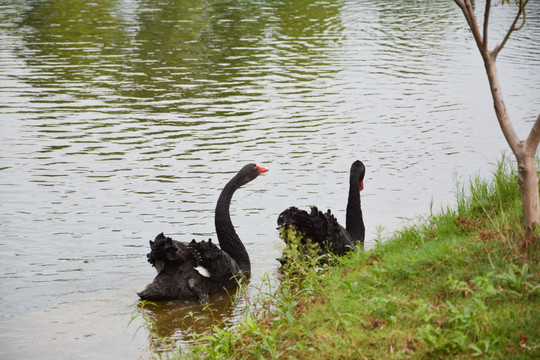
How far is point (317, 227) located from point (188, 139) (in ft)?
19.0

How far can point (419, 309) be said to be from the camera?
4.83 meters

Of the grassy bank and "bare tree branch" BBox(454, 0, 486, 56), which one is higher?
"bare tree branch" BBox(454, 0, 486, 56)

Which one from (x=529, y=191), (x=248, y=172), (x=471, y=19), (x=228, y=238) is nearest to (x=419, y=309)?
(x=529, y=191)

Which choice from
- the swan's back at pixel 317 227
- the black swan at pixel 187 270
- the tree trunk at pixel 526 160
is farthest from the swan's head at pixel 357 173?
the tree trunk at pixel 526 160

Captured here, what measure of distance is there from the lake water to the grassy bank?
50.1 inches

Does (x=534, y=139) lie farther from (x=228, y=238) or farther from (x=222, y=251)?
(x=228, y=238)

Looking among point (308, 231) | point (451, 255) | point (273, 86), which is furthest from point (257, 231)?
point (273, 86)

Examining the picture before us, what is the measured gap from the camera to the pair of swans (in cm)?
690

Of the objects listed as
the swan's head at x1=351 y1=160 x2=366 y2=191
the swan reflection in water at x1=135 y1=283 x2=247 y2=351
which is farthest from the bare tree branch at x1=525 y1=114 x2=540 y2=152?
the swan's head at x1=351 y1=160 x2=366 y2=191

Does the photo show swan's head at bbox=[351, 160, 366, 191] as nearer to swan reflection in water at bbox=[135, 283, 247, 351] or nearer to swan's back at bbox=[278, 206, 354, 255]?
swan's back at bbox=[278, 206, 354, 255]

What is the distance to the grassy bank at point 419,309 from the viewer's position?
15.0 feet

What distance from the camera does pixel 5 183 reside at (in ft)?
34.7

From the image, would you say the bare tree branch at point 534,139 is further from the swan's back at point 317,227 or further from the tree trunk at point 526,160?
the swan's back at point 317,227

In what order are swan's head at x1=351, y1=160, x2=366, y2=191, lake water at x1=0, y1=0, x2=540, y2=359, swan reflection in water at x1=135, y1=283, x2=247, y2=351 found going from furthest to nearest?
swan's head at x1=351, y1=160, x2=366, y2=191 → lake water at x1=0, y1=0, x2=540, y2=359 → swan reflection in water at x1=135, y1=283, x2=247, y2=351
